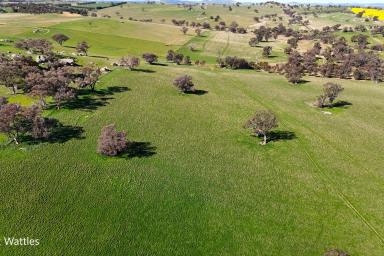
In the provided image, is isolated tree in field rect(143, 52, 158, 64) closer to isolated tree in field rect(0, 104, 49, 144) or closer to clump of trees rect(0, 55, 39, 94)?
clump of trees rect(0, 55, 39, 94)

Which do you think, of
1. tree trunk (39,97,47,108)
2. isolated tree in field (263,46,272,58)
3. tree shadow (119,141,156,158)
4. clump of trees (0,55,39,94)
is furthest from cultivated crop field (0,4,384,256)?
isolated tree in field (263,46,272,58)

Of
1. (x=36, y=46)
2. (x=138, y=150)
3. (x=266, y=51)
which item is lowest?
(x=138, y=150)

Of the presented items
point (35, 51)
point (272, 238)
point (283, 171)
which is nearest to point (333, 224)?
point (272, 238)

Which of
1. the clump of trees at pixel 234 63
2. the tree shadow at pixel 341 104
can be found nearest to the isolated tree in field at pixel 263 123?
the tree shadow at pixel 341 104

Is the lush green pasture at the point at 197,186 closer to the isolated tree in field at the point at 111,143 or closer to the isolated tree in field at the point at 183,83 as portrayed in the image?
the isolated tree in field at the point at 111,143

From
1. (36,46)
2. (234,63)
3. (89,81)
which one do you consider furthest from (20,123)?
(234,63)

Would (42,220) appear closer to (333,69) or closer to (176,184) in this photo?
(176,184)

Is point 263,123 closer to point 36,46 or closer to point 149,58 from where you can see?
point 149,58
